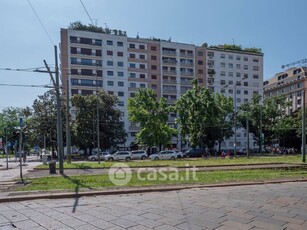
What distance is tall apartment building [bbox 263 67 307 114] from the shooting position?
290 feet

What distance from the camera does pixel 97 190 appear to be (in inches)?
383

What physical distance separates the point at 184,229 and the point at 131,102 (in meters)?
45.1

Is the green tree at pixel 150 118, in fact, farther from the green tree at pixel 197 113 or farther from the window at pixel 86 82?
the window at pixel 86 82

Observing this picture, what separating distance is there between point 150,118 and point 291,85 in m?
66.0

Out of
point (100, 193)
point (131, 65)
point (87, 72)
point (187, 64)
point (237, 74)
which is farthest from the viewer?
point (237, 74)

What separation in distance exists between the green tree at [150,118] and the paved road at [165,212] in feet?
127

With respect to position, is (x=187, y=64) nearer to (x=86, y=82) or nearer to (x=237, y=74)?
(x=237, y=74)

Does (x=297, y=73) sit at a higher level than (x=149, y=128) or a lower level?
higher

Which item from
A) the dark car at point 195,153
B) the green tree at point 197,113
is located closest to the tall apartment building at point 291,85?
the green tree at point 197,113

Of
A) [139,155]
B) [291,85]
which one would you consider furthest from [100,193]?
[291,85]

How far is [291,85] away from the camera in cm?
9362

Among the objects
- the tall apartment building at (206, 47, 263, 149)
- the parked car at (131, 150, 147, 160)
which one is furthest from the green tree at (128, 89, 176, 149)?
the tall apartment building at (206, 47, 263, 149)

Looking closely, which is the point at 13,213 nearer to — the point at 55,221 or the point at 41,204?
the point at 41,204

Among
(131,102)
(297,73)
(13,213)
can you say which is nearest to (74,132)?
(131,102)
